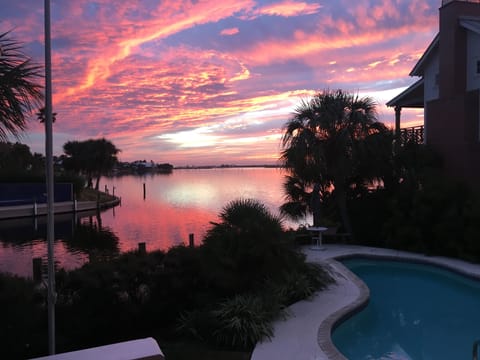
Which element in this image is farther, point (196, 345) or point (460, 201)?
point (460, 201)

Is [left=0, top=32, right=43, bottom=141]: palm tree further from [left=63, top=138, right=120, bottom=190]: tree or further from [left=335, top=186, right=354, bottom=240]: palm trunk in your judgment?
[left=63, top=138, right=120, bottom=190]: tree

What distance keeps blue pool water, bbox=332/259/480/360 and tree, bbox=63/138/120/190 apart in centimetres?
4423

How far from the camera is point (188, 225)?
24609 mm

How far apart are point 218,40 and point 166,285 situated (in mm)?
10464

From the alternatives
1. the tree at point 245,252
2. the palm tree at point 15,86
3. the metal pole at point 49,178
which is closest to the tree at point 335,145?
the tree at point 245,252

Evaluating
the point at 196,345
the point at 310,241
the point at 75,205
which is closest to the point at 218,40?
the point at 310,241

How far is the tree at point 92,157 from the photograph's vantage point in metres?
49.9

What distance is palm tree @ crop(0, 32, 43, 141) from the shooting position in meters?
3.87

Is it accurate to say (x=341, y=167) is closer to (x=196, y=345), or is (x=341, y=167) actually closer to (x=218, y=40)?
(x=218, y=40)

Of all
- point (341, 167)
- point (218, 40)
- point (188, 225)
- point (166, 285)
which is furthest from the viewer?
point (188, 225)

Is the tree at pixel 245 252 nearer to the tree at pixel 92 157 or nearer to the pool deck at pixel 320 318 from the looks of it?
the pool deck at pixel 320 318

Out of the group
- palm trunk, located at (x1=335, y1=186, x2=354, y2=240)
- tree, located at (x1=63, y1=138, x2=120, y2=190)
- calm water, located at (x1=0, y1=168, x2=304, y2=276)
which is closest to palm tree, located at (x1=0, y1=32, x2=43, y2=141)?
calm water, located at (x1=0, y1=168, x2=304, y2=276)

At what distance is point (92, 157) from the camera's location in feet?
163

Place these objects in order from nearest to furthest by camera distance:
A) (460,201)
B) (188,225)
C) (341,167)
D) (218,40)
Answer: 1. (460,201)
2. (341,167)
3. (218,40)
4. (188,225)
